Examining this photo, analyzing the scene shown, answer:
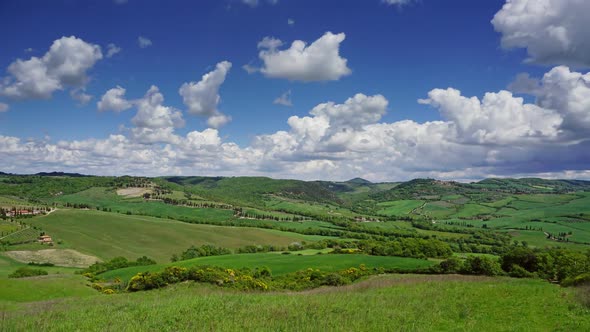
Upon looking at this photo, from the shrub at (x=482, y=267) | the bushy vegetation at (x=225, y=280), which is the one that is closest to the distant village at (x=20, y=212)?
the bushy vegetation at (x=225, y=280)

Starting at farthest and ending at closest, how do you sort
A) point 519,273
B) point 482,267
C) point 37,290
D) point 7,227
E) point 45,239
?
point 7,227 → point 45,239 → point 482,267 → point 519,273 → point 37,290

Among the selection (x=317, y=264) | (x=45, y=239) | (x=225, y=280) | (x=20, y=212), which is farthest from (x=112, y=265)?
(x=20, y=212)

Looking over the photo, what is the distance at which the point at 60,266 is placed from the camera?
3792 inches

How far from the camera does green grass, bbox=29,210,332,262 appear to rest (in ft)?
383

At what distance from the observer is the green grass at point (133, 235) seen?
116625 mm

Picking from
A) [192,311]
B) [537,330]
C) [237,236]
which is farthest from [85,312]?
[237,236]

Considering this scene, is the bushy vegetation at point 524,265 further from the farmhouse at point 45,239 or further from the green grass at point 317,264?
the farmhouse at point 45,239

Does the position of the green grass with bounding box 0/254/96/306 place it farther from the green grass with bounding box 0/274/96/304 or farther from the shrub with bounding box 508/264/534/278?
the shrub with bounding box 508/264/534/278

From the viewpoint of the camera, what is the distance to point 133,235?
440ft

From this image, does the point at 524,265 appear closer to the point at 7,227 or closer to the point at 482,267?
the point at 482,267

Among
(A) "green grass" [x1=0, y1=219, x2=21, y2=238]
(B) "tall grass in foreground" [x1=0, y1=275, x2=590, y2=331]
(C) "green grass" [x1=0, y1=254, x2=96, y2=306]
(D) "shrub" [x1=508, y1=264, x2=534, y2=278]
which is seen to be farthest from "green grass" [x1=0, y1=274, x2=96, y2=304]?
(A) "green grass" [x1=0, y1=219, x2=21, y2=238]

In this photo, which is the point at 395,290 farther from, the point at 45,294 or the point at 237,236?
the point at 237,236

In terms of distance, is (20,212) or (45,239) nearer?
(45,239)

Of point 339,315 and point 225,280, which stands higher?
point 339,315
